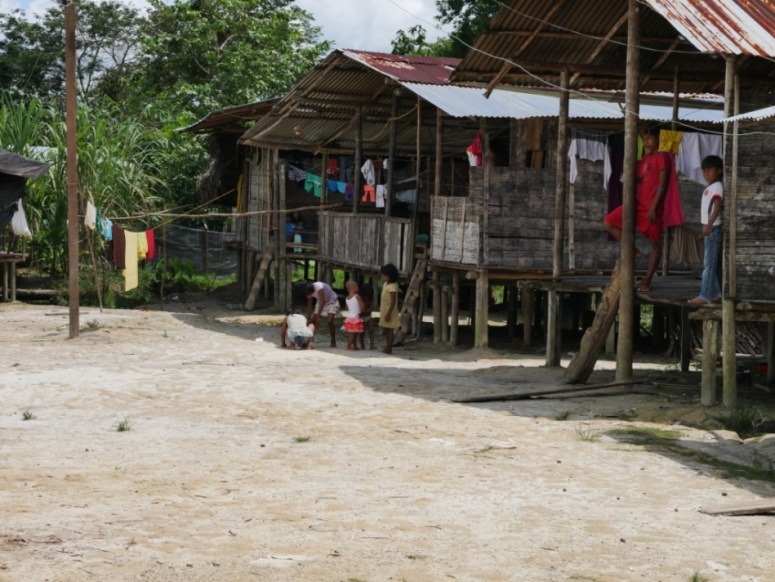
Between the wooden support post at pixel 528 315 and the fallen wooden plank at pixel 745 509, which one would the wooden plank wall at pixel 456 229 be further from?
the fallen wooden plank at pixel 745 509

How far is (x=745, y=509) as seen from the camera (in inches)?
255

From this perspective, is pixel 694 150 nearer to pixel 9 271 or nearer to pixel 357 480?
pixel 357 480

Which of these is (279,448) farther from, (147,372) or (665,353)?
(665,353)

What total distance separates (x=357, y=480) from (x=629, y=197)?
523 centimetres

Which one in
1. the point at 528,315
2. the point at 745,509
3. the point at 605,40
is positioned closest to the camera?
the point at 745,509

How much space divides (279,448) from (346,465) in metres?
0.80

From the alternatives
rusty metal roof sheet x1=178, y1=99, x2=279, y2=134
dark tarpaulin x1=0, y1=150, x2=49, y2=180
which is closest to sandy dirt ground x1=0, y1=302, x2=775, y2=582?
dark tarpaulin x1=0, y1=150, x2=49, y2=180

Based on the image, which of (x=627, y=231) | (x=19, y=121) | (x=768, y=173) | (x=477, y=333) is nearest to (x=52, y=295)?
(x=19, y=121)

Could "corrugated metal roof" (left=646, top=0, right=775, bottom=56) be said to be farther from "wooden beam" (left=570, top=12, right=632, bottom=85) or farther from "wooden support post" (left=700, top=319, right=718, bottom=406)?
"wooden support post" (left=700, top=319, right=718, bottom=406)

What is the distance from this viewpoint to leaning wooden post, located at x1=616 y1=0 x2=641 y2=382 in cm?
1134

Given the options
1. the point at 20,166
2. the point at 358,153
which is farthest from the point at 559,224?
the point at 20,166

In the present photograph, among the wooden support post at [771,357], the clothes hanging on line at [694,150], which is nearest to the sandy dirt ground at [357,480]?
the wooden support post at [771,357]

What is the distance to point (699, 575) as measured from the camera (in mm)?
5363

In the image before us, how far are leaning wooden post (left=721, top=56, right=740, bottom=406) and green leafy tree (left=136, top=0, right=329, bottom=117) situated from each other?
22.3m
